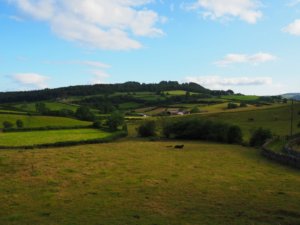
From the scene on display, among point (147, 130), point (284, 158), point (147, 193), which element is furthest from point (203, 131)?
point (147, 193)

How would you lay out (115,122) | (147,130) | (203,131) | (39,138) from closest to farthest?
(39,138) → (203,131) → (147,130) → (115,122)

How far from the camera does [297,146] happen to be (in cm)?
5653

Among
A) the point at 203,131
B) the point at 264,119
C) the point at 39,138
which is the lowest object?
the point at 39,138

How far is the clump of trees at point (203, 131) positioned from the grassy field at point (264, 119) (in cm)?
551

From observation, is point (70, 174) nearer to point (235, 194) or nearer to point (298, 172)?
point (235, 194)

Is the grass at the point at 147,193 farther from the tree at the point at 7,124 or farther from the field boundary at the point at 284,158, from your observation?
the tree at the point at 7,124

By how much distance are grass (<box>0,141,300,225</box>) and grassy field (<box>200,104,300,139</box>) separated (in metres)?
47.9

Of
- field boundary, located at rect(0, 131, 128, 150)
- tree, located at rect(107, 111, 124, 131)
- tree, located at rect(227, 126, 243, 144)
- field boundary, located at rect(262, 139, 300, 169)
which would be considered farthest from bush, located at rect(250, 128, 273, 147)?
tree, located at rect(107, 111, 124, 131)

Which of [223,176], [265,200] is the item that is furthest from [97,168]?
[265,200]

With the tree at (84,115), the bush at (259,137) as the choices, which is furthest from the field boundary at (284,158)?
the tree at (84,115)

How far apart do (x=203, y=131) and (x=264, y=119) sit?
30.0 metres

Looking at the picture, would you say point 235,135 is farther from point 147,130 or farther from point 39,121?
point 39,121

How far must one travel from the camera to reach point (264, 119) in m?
108

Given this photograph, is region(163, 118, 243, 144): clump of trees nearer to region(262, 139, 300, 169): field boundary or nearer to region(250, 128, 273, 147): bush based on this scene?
region(250, 128, 273, 147): bush
